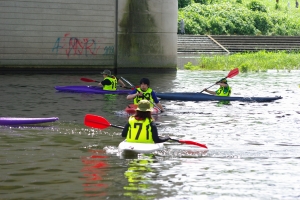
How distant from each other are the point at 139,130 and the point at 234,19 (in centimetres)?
5191

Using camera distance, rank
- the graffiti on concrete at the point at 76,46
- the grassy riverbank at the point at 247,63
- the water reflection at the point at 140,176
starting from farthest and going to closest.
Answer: the grassy riverbank at the point at 247,63
the graffiti on concrete at the point at 76,46
the water reflection at the point at 140,176

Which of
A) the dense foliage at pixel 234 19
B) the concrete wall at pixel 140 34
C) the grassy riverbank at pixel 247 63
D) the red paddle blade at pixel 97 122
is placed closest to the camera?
the red paddle blade at pixel 97 122

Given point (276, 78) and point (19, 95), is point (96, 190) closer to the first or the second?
point (19, 95)

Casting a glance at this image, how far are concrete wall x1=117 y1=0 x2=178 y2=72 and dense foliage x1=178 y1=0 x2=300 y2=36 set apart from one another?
21.0 meters

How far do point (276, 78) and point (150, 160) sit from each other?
2258 centimetres

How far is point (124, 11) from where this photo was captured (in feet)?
123

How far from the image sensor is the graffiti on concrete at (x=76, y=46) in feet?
120

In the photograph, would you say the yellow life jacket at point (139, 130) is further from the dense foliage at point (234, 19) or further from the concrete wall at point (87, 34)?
the dense foliage at point (234, 19)

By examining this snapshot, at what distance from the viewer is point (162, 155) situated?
12.5 m

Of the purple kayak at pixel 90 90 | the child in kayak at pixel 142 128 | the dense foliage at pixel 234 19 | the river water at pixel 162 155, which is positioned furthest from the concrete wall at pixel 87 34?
the child in kayak at pixel 142 128

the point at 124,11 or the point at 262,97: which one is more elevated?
the point at 124,11

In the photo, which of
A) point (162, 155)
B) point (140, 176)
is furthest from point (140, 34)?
point (140, 176)

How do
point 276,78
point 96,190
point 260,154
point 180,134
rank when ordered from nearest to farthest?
point 96,190, point 260,154, point 180,134, point 276,78

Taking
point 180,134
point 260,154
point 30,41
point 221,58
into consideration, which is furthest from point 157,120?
point 221,58
